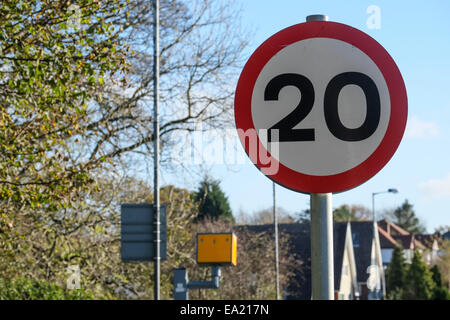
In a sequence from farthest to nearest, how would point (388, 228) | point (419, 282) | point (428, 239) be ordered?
point (428, 239)
point (388, 228)
point (419, 282)

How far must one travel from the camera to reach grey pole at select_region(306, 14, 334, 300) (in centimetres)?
232

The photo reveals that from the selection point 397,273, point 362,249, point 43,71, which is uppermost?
point 362,249

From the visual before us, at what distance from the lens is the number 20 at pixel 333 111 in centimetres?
242

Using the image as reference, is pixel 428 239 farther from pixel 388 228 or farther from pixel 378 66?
pixel 378 66

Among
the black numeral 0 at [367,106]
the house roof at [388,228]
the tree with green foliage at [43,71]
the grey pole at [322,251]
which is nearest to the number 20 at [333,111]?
the black numeral 0 at [367,106]

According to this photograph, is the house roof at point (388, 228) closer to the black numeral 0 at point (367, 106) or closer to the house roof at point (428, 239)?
the house roof at point (428, 239)

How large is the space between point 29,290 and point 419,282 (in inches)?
2201

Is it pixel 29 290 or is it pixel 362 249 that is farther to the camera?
Result: pixel 362 249

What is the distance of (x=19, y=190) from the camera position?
942 centimetres

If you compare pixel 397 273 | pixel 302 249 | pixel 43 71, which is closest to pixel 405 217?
pixel 397 273

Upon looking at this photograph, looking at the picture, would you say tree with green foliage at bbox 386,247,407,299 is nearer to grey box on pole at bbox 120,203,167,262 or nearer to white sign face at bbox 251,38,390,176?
grey box on pole at bbox 120,203,167,262

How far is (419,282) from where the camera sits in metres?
65.2

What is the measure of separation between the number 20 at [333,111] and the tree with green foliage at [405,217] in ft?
397

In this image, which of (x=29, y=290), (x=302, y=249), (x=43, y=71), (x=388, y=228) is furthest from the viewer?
(x=388, y=228)
